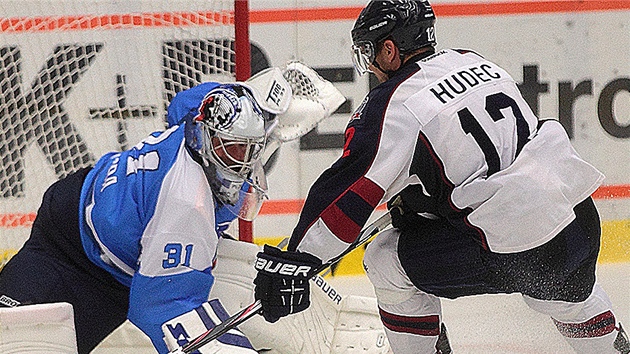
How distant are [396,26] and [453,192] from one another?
38cm

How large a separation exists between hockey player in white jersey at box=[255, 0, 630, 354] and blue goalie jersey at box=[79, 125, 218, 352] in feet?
0.51

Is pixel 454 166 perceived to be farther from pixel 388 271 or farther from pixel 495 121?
pixel 388 271

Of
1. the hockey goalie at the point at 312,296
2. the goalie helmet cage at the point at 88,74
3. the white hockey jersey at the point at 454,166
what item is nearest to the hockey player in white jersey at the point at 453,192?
the white hockey jersey at the point at 454,166

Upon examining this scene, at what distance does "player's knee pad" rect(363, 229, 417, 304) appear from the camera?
2307 millimetres

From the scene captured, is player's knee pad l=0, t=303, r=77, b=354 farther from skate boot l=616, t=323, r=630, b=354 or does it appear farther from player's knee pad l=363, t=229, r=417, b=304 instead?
skate boot l=616, t=323, r=630, b=354

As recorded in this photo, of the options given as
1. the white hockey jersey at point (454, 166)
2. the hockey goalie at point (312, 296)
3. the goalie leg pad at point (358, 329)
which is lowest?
the goalie leg pad at point (358, 329)

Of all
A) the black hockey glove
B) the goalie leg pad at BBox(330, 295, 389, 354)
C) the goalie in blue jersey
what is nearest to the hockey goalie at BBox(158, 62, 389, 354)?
the goalie leg pad at BBox(330, 295, 389, 354)

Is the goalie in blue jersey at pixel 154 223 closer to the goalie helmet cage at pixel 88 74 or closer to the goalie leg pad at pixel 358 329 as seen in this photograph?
the goalie helmet cage at pixel 88 74

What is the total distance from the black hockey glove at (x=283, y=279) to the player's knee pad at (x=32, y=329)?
0.41 m

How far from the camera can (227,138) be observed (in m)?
2.15

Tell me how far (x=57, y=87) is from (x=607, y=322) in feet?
5.25

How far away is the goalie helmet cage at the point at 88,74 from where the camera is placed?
2820 millimetres

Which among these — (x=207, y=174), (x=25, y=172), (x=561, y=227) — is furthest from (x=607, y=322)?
(x=25, y=172)

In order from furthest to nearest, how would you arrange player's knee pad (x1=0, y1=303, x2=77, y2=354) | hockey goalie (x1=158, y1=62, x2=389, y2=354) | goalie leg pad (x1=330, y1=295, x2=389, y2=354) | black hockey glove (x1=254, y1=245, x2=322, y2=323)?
goalie leg pad (x1=330, y1=295, x2=389, y2=354) → hockey goalie (x1=158, y1=62, x2=389, y2=354) → black hockey glove (x1=254, y1=245, x2=322, y2=323) → player's knee pad (x1=0, y1=303, x2=77, y2=354)
